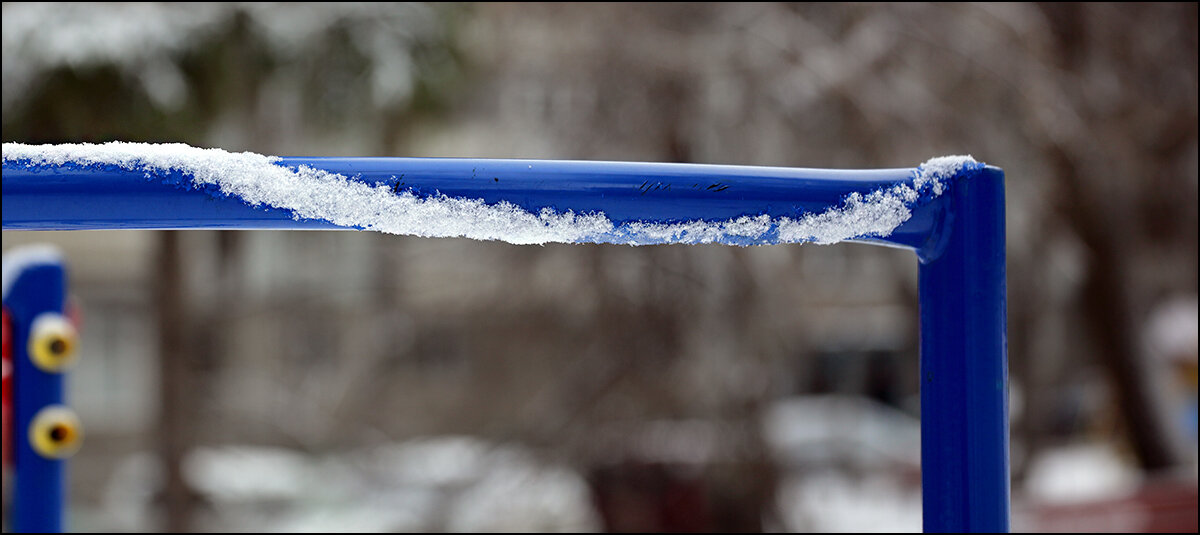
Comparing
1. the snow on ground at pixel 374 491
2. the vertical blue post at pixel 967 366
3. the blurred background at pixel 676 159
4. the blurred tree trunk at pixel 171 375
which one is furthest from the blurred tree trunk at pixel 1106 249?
the blurred tree trunk at pixel 171 375

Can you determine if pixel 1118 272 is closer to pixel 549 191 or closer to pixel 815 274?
pixel 815 274

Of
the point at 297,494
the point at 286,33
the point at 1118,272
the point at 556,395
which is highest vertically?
the point at 286,33

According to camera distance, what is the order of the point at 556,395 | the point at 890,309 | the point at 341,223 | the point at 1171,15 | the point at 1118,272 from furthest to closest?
the point at 890,309 < the point at 556,395 < the point at 1118,272 < the point at 1171,15 < the point at 341,223

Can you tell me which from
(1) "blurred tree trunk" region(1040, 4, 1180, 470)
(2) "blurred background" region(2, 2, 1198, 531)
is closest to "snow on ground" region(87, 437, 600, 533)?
(2) "blurred background" region(2, 2, 1198, 531)

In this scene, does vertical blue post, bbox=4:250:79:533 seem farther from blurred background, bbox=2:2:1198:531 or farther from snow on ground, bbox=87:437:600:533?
snow on ground, bbox=87:437:600:533

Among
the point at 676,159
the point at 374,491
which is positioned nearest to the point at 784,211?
the point at 676,159

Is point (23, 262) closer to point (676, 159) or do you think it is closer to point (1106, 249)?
point (676, 159)

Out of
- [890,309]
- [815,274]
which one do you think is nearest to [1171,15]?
[815,274]

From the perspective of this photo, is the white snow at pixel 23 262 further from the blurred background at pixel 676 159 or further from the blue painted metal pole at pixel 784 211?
the blurred background at pixel 676 159

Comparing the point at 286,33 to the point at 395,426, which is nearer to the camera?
the point at 286,33
